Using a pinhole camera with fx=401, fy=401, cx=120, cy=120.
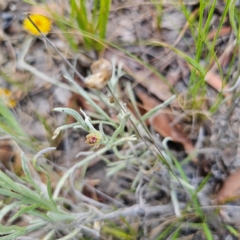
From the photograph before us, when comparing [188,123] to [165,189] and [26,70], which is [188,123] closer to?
[165,189]

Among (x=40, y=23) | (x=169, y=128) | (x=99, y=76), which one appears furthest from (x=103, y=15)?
(x=99, y=76)

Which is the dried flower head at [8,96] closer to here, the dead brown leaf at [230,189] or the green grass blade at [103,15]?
the green grass blade at [103,15]

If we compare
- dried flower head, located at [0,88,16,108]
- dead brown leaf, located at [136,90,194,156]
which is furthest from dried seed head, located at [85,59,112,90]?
dried flower head, located at [0,88,16,108]

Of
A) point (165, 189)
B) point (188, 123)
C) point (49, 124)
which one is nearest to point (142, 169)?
point (165, 189)

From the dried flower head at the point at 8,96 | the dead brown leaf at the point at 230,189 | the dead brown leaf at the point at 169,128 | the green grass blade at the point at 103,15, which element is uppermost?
the green grass blade at the point at 103,15

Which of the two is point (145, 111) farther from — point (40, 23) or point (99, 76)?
point (99, 76)

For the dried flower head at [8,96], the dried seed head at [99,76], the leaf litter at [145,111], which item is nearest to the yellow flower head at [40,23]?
the leaf litter at [145,111]

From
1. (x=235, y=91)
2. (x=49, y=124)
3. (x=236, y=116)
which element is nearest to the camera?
(x=235, y=91)
